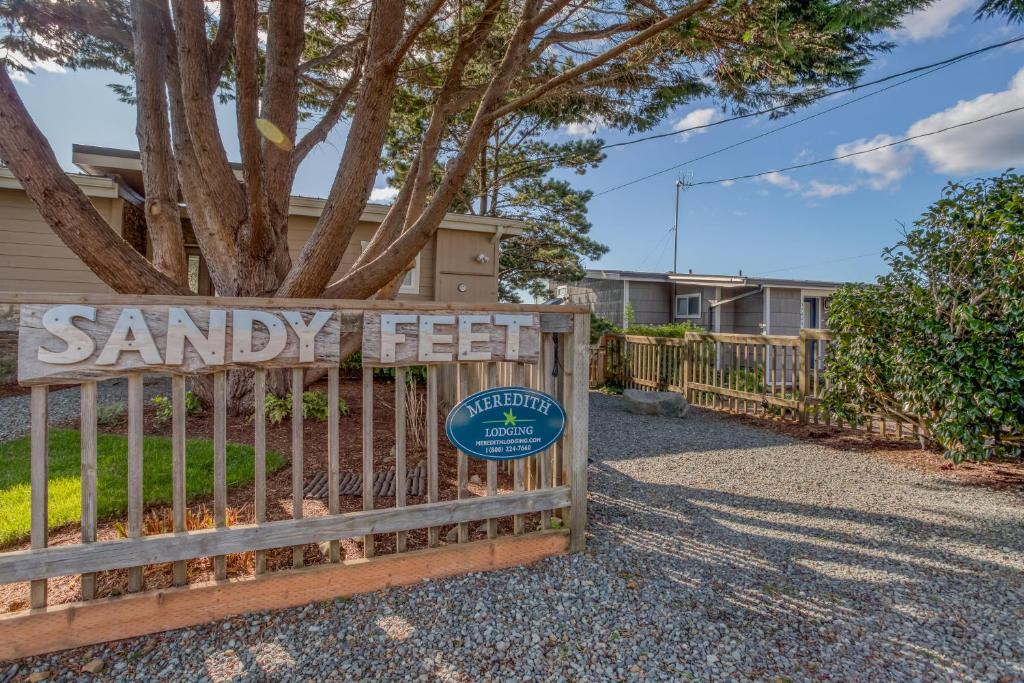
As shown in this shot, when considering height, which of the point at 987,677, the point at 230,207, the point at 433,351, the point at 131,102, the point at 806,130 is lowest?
the point at 987,677

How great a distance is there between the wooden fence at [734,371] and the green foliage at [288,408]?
5656 millimetres

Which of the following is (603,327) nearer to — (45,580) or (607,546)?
(607,546)

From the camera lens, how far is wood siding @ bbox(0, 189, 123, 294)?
780 cm

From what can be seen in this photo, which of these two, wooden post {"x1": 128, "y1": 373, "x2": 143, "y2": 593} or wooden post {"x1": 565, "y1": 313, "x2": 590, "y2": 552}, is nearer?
wooden post {"x1": 128, "y1": 373, "x2": 143, "y2": 593}

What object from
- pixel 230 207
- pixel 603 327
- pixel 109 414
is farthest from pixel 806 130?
pixel 109 414

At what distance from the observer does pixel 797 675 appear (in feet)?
5.98

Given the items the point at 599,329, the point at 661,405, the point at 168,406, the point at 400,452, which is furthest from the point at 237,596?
the point at 599,329

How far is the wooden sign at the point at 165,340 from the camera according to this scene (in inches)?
75.2

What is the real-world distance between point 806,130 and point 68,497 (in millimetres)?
15660

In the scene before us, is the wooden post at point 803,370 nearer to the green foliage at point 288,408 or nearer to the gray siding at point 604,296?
the green foliage at point 288,408

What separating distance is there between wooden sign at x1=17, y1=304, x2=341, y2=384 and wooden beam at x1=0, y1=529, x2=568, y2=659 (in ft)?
2.98

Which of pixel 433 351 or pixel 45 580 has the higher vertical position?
pixel 433 351

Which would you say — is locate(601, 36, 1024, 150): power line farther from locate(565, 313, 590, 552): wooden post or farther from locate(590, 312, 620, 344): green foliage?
locate(590, 312, 620, 344): green foliage

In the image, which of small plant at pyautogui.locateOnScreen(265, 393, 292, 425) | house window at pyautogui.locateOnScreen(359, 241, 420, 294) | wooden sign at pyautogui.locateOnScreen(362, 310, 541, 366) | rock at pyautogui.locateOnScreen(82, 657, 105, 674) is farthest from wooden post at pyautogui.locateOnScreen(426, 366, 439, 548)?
house window at pyautogui.locateOnScreen(359, 241, 420, 294)
